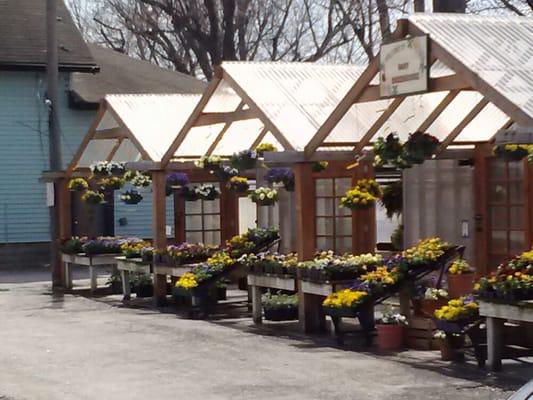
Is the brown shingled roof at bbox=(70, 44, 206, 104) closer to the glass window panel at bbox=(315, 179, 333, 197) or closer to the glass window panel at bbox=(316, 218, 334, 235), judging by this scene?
the glass window panel at bbox=(315, 179, 333, 197)

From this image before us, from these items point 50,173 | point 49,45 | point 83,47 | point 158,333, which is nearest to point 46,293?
point 50,173

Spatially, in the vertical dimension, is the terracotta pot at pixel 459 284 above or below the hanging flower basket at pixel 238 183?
below

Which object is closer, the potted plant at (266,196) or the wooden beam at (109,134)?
the potted plant at (266,196)

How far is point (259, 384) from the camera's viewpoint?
11312mm

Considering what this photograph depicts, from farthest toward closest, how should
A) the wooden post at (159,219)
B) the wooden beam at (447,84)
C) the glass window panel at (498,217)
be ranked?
the wooden post at (159,219) → the glass window panel at (498,217) → the wooden beam at (447,84)

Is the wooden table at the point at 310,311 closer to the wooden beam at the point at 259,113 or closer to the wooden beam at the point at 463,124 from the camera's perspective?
the wooden beam at the point at 259,113

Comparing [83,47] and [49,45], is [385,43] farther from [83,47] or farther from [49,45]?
[83,47]

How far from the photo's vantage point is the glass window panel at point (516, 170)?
14.7m

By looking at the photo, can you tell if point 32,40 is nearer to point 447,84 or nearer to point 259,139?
point 259,139

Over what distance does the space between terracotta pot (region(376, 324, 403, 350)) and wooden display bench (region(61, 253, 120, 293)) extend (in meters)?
8.99

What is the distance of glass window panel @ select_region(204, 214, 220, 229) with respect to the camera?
73.0 ft

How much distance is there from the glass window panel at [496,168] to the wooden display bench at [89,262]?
8.47 metres

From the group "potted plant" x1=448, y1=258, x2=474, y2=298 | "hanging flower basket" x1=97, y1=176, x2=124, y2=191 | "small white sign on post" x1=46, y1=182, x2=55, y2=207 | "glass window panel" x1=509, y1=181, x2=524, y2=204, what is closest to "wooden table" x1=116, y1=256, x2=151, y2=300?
"hanging flower basket" x1=97, y1=176, x2=124, y2=191

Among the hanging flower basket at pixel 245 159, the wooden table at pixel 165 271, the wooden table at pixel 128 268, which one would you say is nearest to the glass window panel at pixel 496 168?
the hanging flower basket at pixel 245 159
